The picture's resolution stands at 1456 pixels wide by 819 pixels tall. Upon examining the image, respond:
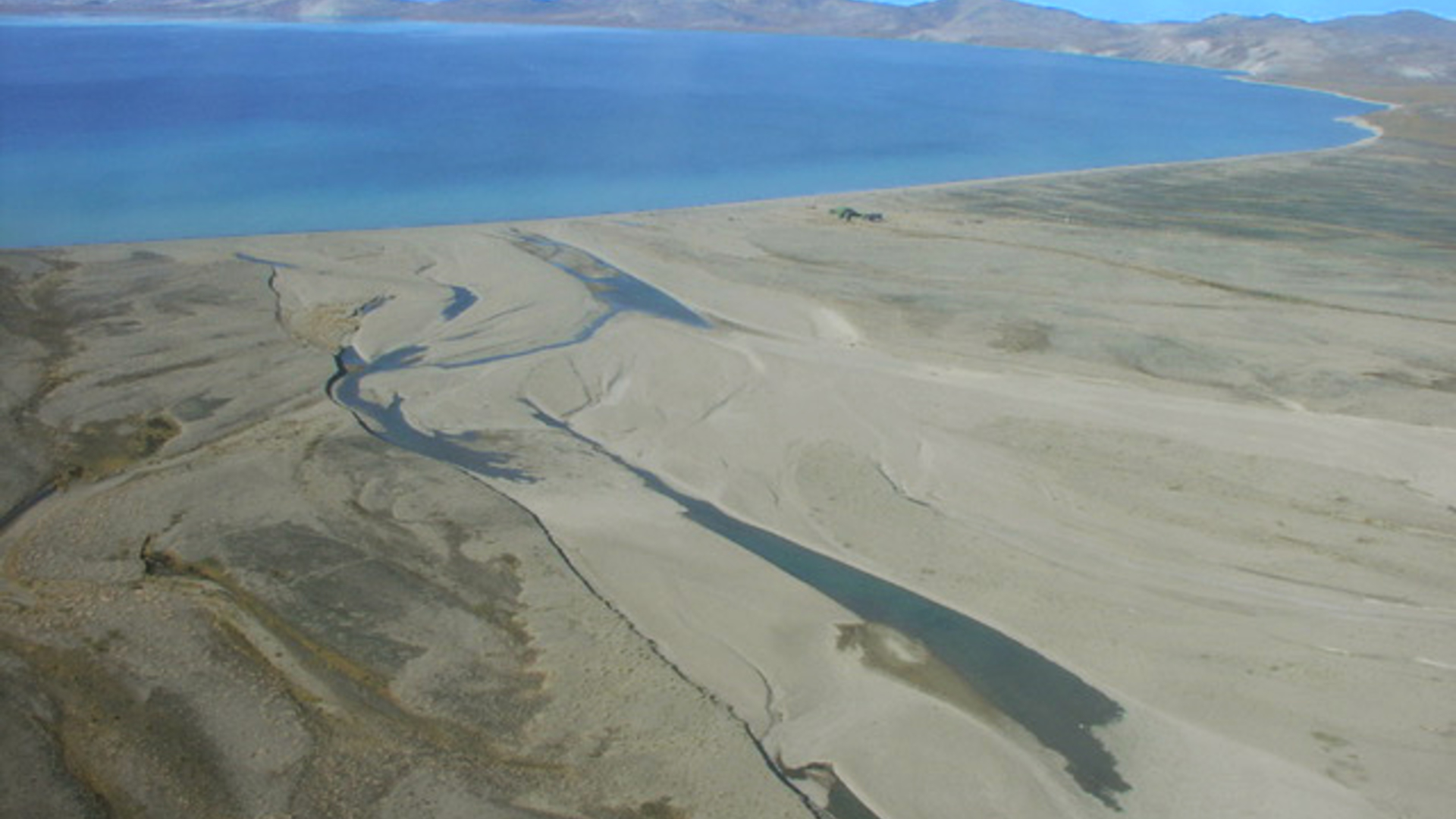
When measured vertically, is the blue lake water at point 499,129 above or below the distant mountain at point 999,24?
below

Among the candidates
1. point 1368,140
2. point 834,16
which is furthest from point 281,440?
point 834,16

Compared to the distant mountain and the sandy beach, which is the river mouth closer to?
the sandy beach

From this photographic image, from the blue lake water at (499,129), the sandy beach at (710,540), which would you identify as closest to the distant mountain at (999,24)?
the blue lake water at (499,129)

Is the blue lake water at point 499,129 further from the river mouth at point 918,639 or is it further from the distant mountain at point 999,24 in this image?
the distant mountain at point 999,24

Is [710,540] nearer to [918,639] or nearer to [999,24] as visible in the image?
[918,639]

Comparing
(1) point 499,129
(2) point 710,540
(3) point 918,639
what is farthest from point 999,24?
(3) point 918,639
